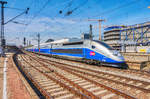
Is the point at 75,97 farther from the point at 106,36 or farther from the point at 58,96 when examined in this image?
the point at 106,36

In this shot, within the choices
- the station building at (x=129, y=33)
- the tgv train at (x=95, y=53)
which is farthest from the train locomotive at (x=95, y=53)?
the station building at (x=129, y=33)

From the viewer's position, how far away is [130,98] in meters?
5.11

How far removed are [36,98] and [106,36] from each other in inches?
3756

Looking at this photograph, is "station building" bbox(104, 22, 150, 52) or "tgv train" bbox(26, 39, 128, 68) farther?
"station building" bbox(104, 22, 150, 52)

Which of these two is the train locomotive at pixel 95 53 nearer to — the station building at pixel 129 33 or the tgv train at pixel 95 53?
the tgv train at pixel 95 53

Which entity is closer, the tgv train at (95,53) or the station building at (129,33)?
the tgv train at (95,53)

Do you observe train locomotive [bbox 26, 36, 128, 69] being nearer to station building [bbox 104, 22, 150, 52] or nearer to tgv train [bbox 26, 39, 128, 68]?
tgv train [bbox 26, 39, 128, 68]

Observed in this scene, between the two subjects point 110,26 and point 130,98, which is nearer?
point 130,98

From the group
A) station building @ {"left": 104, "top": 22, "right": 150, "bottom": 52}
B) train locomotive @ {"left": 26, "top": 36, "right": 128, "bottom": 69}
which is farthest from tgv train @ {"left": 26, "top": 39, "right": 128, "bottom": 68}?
station building @ {"left": 104, "top": 22, "right": 150, "bottom": 52}

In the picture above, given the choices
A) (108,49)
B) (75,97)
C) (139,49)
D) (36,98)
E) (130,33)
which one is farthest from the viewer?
(130,33)

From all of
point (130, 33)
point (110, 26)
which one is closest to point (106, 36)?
point (110, 26)

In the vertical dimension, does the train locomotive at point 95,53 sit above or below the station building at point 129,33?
below

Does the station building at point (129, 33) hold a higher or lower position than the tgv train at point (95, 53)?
higher

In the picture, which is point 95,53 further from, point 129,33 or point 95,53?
point 129,33
